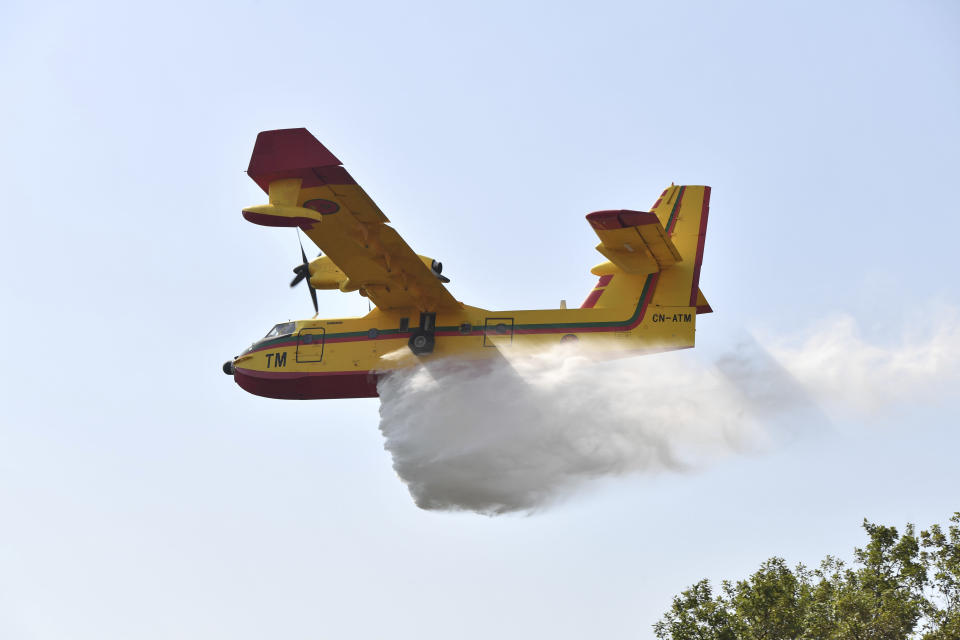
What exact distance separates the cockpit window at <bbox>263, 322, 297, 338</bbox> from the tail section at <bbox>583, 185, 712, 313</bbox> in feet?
21.0

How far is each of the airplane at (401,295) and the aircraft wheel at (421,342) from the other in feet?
0.07

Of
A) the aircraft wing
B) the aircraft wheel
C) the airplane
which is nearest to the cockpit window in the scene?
the airplane

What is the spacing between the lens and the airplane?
18.2 meters

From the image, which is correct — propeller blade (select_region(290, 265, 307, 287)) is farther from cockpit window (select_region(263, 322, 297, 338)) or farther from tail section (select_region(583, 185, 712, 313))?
tail section (select_region(583, 185, 712, 313))

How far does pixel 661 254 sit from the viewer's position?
20.0 m

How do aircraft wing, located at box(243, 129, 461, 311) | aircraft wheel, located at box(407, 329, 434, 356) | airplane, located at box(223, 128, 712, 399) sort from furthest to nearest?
1. aircraft wheel, located at box(407, 329, 434, 356)
2. airplane, located at box(223, 128, 712, 399)
3. aircraft wing, located at box(243, 129, 461, 311)

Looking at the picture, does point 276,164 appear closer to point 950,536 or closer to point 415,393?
point 415,393

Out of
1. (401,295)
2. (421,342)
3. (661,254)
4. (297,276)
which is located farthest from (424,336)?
(661,254)

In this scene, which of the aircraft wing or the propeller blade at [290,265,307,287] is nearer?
the aircraft wing

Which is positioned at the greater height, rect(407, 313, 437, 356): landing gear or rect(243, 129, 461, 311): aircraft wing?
rect(243, 129, 461, 311): aircraft wing

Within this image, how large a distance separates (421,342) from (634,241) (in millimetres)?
4917

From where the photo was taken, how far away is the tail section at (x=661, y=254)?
63.1 feet

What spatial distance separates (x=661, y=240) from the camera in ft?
63.6

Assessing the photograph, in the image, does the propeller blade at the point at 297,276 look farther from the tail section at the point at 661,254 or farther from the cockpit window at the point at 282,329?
the tail section at the point at 661,254
